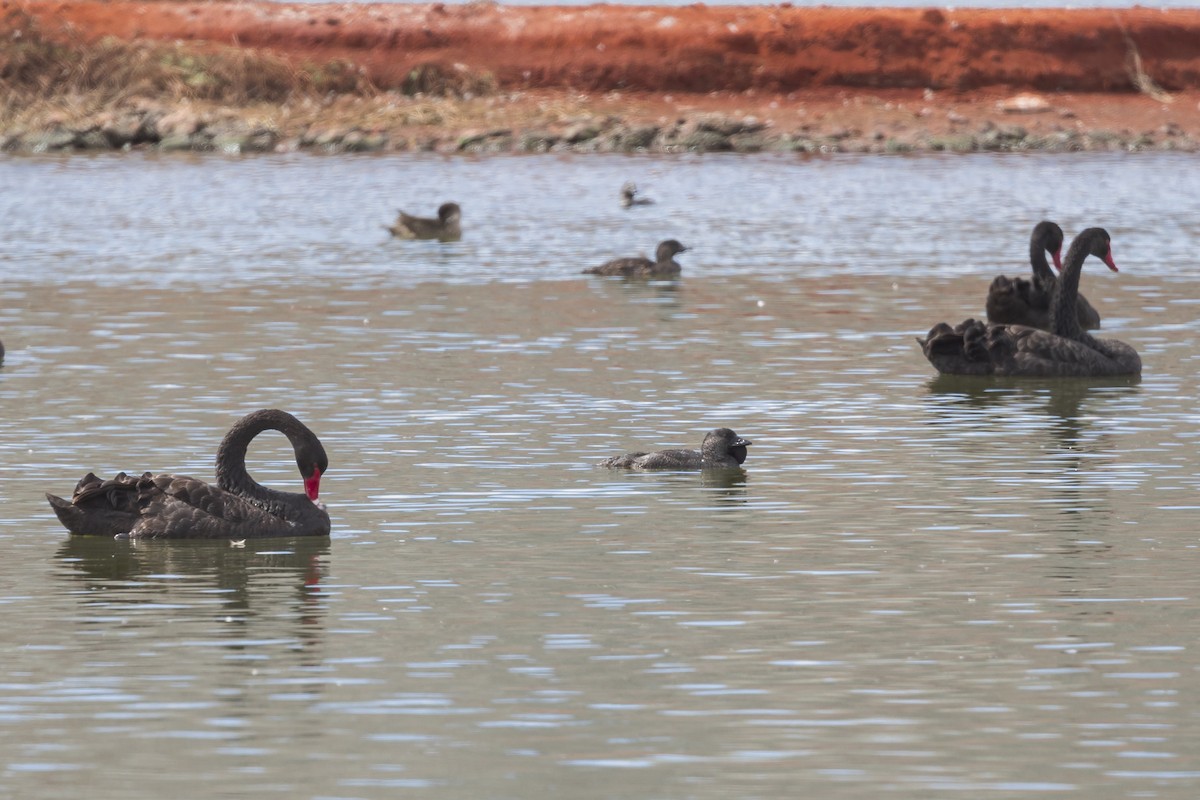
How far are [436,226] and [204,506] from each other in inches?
979

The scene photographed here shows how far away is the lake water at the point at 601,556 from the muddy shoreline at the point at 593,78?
35.3 m

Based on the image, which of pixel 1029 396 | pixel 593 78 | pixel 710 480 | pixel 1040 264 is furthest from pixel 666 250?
pixel 593 78

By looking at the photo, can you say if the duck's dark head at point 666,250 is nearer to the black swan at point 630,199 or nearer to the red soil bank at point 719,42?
the black swan at point 630,199

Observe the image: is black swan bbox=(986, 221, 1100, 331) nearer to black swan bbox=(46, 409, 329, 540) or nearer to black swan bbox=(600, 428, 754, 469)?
black swan bbox=(600, 428, 754, 469)

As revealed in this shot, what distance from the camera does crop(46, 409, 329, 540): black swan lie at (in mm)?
14156

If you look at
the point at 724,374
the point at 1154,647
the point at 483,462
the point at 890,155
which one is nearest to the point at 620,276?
the point at 724,374

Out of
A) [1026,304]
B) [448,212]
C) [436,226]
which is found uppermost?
[448,212]

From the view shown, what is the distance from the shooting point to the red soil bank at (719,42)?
253 ft

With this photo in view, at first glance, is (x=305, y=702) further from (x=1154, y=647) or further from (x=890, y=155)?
(x=890, y=155)

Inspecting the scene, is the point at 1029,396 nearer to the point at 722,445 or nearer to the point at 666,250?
the point at 722,445

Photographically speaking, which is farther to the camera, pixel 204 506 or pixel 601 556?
pixel 204 506

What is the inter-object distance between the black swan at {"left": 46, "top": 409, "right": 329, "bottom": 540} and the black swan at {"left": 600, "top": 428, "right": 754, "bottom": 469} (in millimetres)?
2839

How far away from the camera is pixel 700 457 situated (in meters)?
16.7

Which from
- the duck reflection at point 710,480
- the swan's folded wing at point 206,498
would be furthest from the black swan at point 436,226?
the swan's folded wing at point 206,498
